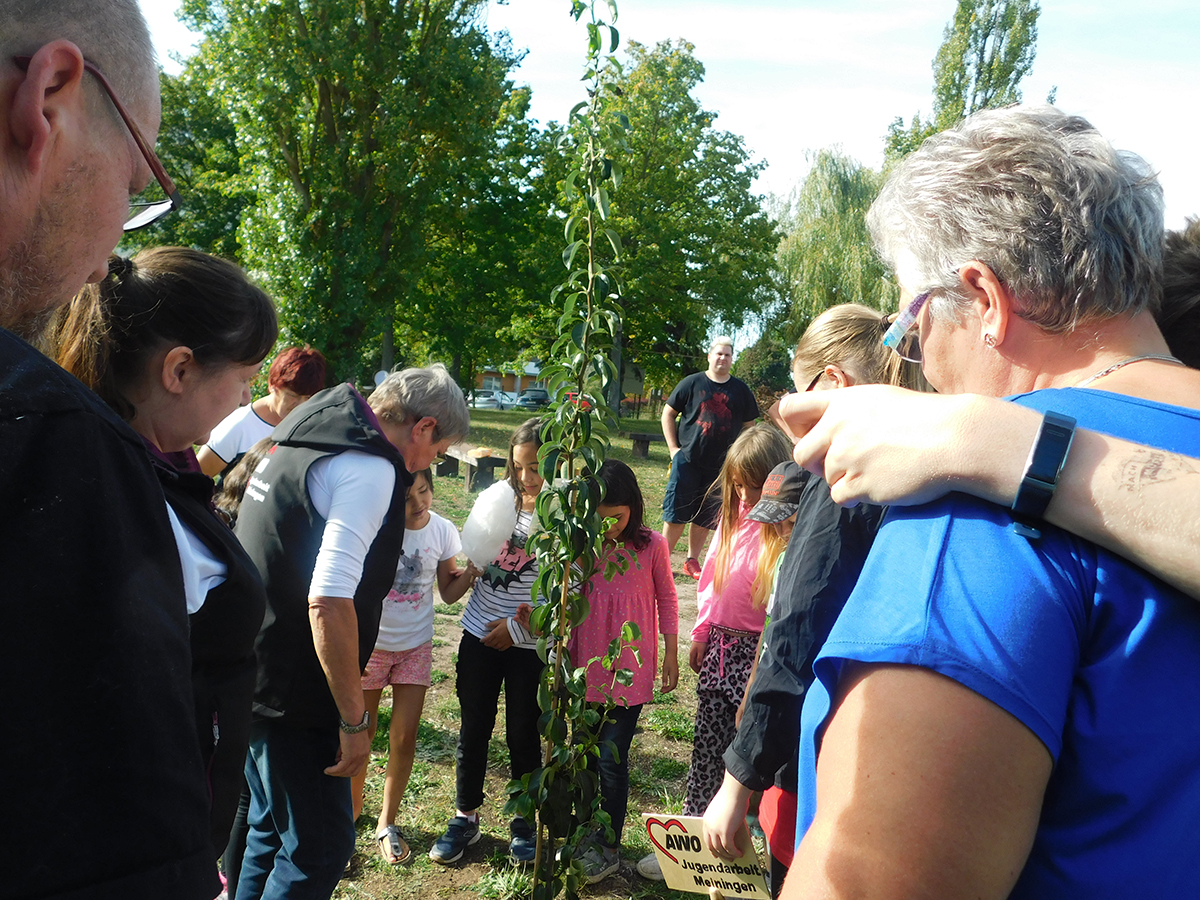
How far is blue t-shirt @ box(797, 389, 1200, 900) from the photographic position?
32.2 inches

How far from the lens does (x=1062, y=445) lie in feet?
2.97

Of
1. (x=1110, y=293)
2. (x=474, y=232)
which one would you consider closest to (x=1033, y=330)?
(x=1110, y=293)

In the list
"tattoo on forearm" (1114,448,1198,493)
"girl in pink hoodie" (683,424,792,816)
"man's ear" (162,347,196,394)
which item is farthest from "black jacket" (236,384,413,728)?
"tattoo on forearm" (1114,448,1198,493)

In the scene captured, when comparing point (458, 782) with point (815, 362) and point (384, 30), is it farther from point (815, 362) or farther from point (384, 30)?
point (384, 30)

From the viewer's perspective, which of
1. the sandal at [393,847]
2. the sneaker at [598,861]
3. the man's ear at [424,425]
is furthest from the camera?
the sandal at [393,847]

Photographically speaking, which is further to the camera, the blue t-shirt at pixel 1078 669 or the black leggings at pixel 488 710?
the black leggings at pixel 488 710

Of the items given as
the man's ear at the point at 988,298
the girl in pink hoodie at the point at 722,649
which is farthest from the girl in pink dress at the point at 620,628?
the man's ear at the point at 988,298

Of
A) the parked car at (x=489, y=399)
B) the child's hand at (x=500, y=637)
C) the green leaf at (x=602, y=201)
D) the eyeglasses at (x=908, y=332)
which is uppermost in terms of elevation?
the green leaf at (x=602, y=201)

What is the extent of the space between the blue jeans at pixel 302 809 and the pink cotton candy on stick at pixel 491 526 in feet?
4.57

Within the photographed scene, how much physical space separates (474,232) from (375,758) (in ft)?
68.7

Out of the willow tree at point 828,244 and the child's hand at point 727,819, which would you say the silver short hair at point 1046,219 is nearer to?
the child's hand at point 727,819

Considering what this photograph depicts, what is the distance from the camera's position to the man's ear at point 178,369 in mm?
1773

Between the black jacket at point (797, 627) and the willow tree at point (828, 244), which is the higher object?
the willow tree at point (828, 244)

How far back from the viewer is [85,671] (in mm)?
675
